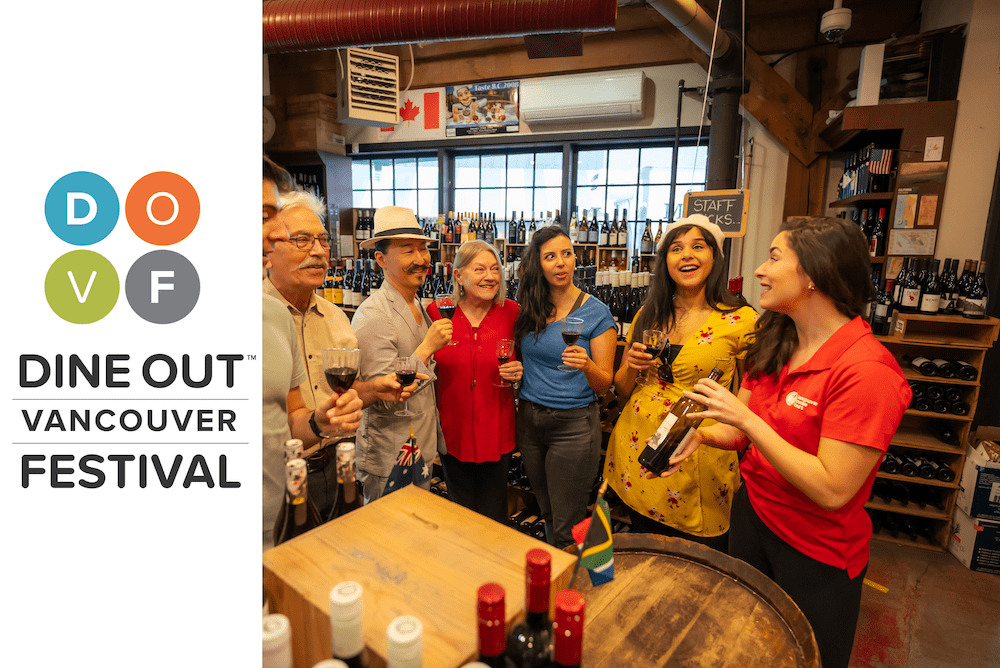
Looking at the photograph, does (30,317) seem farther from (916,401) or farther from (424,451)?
(916,401)

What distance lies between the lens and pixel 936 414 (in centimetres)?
313

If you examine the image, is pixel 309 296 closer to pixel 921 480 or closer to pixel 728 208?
pixel 728 208

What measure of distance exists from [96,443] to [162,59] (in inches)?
27.0

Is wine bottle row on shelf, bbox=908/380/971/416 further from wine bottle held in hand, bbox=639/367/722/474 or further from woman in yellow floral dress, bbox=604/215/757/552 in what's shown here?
wine bottle held in hand, bbox=639/367/722/474

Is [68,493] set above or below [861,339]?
below

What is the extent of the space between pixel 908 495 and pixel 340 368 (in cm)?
393

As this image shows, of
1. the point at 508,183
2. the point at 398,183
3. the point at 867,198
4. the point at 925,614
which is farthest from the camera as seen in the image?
Answer: the point at 398,183

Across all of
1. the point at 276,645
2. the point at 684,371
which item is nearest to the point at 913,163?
the point at 684,371

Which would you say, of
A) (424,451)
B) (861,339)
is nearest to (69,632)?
(424,451)

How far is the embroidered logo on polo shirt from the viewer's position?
143 centimetres

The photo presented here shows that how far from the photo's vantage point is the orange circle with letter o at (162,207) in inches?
36.5

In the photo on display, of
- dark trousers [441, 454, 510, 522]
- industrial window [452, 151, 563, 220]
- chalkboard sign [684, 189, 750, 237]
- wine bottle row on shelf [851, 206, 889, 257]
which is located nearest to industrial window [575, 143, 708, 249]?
industrial window [452, 151, 563, 220]

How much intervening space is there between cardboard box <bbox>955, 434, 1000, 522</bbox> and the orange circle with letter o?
159 inches

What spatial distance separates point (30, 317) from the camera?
0.91m
